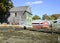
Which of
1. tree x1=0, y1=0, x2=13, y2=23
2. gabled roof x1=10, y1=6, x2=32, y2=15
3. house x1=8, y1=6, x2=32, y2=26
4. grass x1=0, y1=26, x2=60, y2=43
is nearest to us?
grass x1=0, y1=26, x2=60, y2=43

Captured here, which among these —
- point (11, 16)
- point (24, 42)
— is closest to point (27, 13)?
point (11, 16)

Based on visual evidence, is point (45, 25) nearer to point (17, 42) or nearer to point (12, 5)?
point (17, 42)

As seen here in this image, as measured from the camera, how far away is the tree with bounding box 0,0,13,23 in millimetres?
55656

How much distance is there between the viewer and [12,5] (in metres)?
64.3

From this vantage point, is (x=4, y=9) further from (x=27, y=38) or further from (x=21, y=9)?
(x=27, y=38)

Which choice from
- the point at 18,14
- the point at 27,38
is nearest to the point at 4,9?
the point at 18,14

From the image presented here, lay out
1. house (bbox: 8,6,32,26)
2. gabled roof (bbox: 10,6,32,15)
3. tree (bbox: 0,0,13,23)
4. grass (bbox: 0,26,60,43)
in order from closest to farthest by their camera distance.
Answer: grass (bbox: 0,26,60,43)
tree (bbox: 0,0,13,23)
house (bbox: 8,6,32,26)
gabled roof (bbox: 10,6,32,15)

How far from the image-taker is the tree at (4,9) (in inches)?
Result: 2191

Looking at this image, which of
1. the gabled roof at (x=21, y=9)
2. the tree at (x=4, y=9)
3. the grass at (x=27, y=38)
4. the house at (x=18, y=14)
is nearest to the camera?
the grass at (x=27, y=38)

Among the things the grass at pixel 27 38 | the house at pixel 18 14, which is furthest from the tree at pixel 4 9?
the grass at pixel 27 38

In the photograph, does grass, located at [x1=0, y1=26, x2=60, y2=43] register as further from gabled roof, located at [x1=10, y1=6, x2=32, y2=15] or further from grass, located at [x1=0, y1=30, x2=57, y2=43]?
gabled roof, located at [x1=10, y1=6, x2=32, y2=15]

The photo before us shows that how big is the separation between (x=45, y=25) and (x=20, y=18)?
34.2 m

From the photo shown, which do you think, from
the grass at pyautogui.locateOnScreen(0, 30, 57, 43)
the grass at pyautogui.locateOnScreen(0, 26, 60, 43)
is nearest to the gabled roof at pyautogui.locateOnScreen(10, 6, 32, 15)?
the grass at pyautogui.locateOnScreen(0, 26, 60, 43)

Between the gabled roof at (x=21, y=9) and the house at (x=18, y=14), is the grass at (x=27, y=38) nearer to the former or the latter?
the house at (x=18, y=14)
